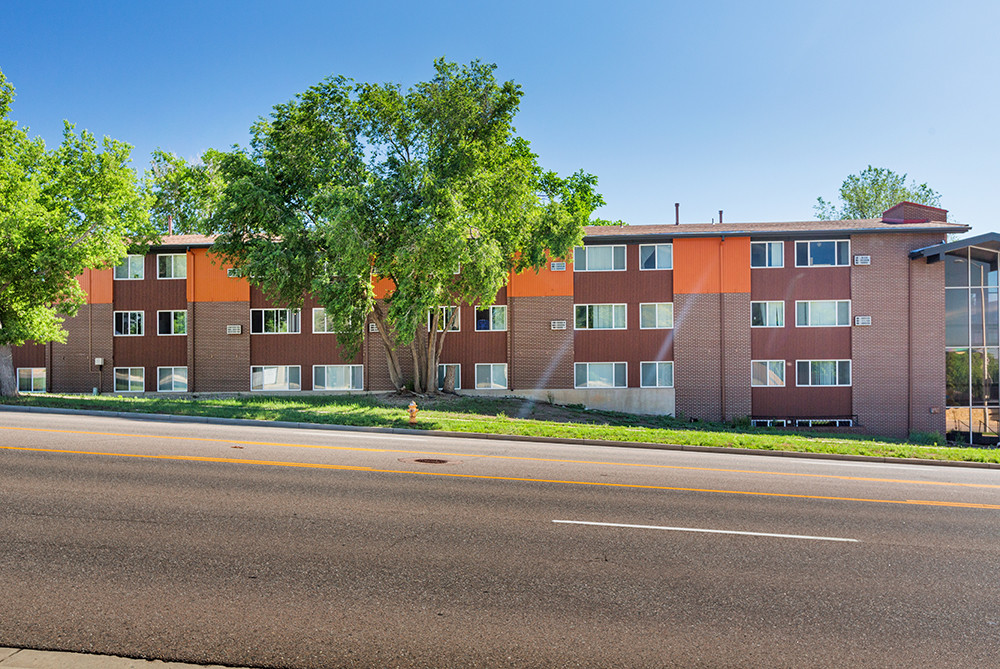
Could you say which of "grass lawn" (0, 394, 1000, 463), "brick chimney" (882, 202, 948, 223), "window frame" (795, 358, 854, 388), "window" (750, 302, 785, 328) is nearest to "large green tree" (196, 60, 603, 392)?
"grass lawn" (0, 394, 1000, 463)

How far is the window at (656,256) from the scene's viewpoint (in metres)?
30.5

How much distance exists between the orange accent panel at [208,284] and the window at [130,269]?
2.79m

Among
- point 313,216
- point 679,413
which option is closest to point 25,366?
point 313,216

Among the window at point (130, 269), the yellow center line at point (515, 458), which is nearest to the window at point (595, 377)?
the yellow center line at point (515, 458)

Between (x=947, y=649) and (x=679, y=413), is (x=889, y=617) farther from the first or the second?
(x=679, y=413)

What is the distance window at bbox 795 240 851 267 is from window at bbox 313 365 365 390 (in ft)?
72.3

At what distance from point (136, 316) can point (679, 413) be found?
2766cm

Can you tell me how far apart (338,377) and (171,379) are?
8605 mm

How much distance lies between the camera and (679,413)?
1186 inches

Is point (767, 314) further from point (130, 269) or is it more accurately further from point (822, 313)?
point (130, 269)

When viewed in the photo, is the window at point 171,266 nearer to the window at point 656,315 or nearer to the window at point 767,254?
the window at point 656,315

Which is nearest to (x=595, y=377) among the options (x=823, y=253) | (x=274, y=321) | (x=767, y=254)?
(x=767, y=254)

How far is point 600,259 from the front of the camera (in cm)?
3097

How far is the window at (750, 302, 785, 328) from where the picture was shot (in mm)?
29938
